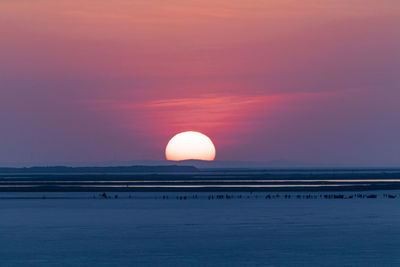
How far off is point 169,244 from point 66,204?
2582 centimetres

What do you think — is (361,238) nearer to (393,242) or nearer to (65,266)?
(393,242)

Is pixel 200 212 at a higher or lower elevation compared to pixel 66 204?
lower

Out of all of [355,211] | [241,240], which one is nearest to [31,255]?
[241,240]

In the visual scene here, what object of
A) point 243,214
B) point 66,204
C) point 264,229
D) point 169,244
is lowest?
point 169,244

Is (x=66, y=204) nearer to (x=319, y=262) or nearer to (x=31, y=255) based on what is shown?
(x=31, y=255)

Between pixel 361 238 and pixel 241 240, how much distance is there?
5.06 metres

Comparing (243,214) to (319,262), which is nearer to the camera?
(319,262)

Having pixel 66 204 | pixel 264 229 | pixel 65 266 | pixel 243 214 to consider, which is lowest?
pixel 65 266

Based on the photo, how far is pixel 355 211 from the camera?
45.4 metres

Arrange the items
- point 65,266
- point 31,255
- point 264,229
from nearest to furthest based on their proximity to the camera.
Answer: point 65,266
point 31,255
point 264,229

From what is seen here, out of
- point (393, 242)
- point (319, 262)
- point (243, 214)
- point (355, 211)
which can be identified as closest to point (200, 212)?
point (243, 214)

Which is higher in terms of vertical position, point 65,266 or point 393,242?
point 393,242

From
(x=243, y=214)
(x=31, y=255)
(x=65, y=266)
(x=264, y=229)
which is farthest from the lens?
(x=243, y=214)

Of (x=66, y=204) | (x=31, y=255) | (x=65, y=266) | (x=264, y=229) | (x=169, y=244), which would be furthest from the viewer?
(x=66, y=204)
